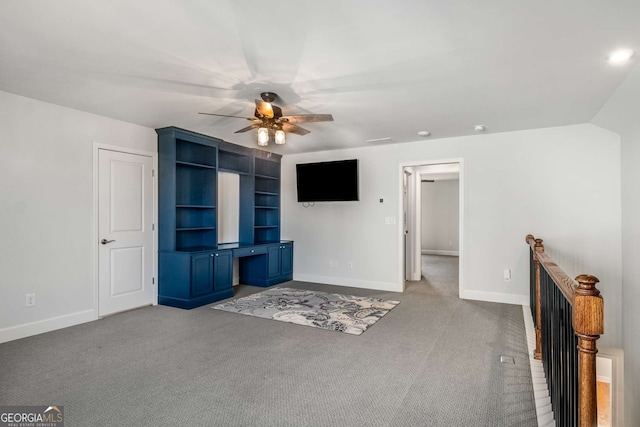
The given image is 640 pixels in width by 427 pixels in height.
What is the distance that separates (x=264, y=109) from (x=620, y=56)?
292 cm

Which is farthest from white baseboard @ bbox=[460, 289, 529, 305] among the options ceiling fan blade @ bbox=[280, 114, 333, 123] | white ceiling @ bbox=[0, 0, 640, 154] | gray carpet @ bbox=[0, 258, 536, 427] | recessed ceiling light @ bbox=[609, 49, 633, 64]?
ceiling fan blade @ bbox=[280, 114, 333, 123]

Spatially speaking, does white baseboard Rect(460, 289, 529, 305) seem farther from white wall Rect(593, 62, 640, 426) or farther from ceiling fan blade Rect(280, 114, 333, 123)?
ceiling fan blade Rect(280, 114, 333, 123)

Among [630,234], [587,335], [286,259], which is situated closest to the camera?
Result: [587,335]

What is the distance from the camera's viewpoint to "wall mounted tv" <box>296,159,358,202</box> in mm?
5812

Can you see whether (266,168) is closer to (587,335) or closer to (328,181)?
(328,181)

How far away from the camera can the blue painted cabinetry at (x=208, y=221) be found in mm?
4715

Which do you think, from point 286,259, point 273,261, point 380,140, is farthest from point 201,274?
point 380,140

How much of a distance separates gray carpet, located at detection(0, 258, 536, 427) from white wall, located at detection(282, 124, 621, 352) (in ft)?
4.06

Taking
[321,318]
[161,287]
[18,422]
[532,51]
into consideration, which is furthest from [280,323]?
[532,51]

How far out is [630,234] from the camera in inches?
155

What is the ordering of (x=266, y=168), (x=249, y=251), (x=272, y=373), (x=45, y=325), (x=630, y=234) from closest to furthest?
(x=272, y=373) < (x=45, y=325) < (x=630, y=234) < (x=249, y=251) < (x=266, y=168)

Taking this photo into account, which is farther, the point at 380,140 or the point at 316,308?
the point at 380,140

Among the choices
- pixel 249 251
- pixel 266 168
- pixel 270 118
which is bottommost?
pixel 249 251

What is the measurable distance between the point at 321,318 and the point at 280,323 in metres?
0.50
